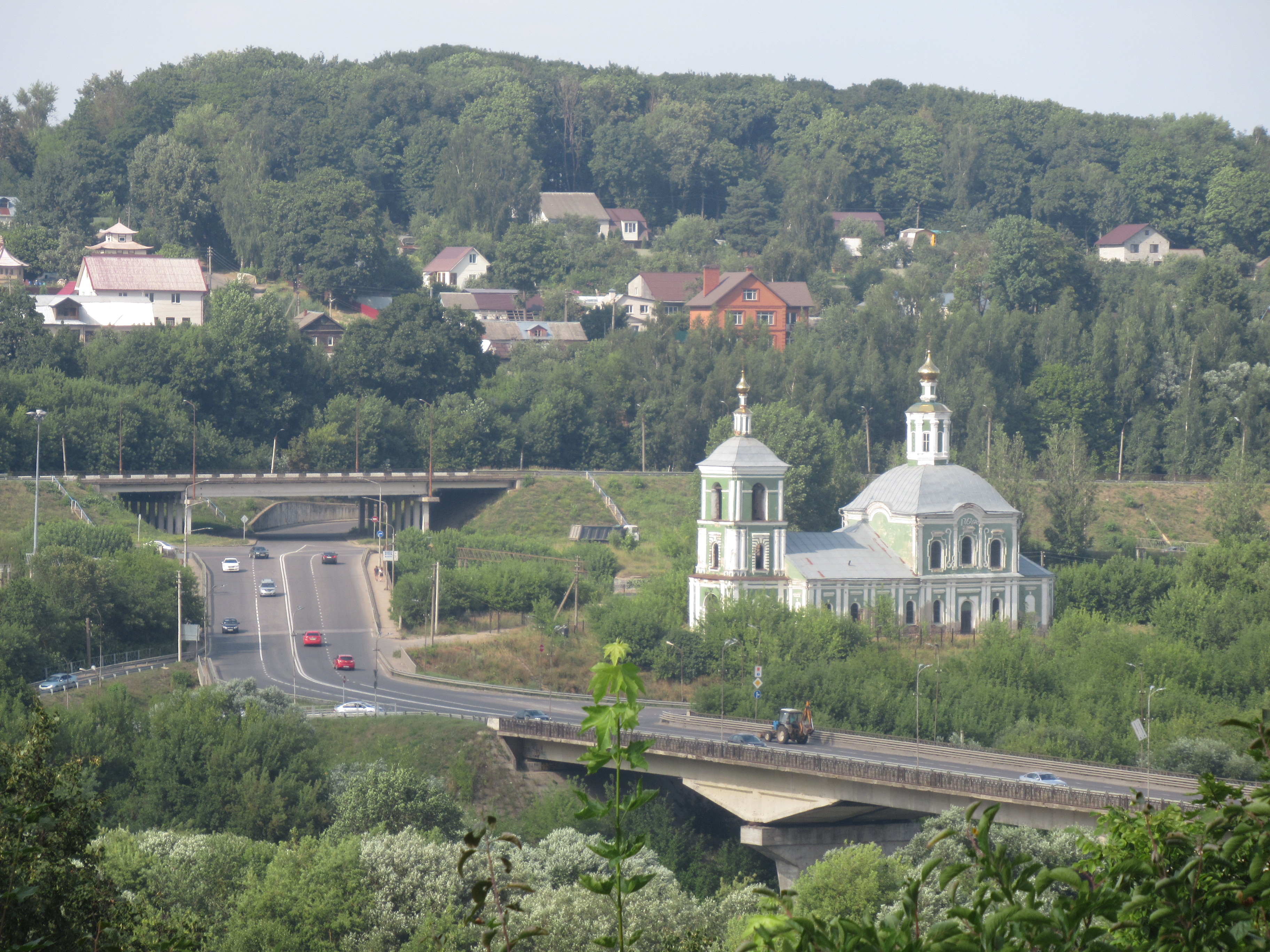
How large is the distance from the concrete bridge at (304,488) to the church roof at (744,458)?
84.2ft

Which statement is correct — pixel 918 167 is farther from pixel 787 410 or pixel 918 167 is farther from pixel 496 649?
pixel 496 649

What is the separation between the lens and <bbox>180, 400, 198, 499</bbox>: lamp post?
92.6 metres

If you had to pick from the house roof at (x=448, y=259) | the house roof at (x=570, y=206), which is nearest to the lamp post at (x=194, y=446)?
the house roof at (x=448, y=259)

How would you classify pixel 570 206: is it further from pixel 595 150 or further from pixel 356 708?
pixel 356 708

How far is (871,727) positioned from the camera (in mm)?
57969

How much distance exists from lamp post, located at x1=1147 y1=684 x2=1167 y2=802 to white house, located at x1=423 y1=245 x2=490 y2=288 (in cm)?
8656

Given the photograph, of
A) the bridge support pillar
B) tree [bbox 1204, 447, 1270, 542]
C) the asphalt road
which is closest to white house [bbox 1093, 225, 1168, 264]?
tree [bbox 1204, 447, 1270, 542]

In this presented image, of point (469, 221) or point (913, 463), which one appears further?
point (469, 221)

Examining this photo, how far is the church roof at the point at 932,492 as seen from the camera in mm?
70375

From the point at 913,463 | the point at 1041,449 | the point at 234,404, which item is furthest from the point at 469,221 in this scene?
the point at 913,463

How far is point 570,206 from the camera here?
158m

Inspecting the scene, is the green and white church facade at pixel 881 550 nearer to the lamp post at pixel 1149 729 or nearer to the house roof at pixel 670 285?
the lamp post at pixel 1149 729

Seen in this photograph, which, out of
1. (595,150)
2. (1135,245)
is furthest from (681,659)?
(595,150)

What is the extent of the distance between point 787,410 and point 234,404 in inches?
1339
